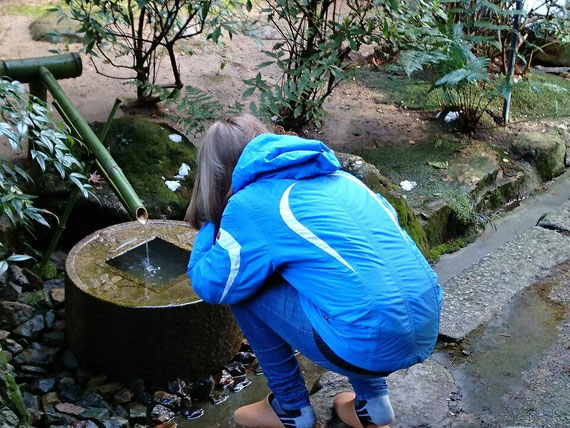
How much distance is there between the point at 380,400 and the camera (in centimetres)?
262

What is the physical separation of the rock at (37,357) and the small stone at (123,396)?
0.42 m

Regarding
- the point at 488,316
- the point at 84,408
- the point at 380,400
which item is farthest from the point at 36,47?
the point at 380,400

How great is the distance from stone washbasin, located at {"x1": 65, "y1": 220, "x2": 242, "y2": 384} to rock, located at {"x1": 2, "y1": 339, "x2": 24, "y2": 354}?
237mm

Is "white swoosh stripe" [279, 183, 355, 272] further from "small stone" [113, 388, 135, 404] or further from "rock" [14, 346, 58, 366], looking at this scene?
"rock" [14, 346, 58, 366]

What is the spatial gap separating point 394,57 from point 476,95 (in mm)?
1112

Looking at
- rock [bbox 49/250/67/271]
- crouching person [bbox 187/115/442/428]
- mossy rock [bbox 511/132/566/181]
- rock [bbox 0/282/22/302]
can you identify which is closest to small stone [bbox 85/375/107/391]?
rock [bbox 0/282/22/302]

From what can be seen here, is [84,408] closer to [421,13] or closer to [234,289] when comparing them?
[234,289]

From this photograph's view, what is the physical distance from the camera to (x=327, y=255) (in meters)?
2.21

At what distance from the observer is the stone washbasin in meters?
3.24

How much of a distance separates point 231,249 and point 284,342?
49 cm

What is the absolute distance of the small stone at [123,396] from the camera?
3.34 m

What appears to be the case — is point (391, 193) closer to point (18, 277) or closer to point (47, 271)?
point (47, 271)

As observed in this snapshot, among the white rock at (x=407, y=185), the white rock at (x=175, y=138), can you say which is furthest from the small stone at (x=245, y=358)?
the white rock at (x=407, y=185)

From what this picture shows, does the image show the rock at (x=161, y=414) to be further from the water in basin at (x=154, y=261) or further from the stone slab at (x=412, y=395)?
the stone slab at (x=412, y=395)
